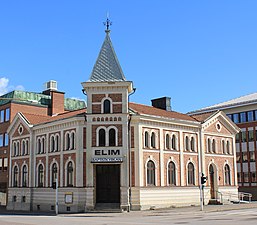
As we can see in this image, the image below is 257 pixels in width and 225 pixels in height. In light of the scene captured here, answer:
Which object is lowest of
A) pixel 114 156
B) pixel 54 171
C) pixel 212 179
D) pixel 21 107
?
pixel 212 179

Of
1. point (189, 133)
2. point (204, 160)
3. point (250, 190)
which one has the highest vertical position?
point (189, 133)

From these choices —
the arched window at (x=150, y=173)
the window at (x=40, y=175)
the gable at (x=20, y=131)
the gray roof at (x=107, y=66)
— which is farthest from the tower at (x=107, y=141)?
the gable at (x=20, y=131)

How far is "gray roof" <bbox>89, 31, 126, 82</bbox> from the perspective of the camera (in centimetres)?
4112

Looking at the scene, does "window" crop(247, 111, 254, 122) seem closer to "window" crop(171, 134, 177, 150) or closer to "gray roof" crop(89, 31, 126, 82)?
"window" crop(171, 134, 177, 150)

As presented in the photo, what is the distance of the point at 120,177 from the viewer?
129 ft

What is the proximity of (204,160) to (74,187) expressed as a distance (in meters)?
14.7

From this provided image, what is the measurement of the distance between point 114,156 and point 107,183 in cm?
262

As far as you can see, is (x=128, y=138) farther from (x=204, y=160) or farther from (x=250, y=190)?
(x=250, y=190)

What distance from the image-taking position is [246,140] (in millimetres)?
66062

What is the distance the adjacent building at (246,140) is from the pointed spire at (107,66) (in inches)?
1064

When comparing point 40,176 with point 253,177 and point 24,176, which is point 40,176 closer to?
point 24,176

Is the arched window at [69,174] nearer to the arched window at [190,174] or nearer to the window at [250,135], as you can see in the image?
the arched window at [190,174]

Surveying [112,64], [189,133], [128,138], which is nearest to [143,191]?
[128,138]

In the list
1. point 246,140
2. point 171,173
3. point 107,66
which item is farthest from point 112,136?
point 246,140
